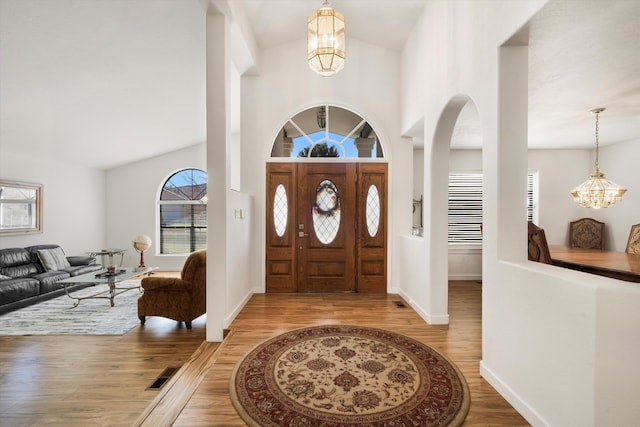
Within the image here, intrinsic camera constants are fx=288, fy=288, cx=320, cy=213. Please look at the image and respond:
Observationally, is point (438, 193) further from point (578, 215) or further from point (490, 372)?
point (578, 215)

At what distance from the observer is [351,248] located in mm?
4883

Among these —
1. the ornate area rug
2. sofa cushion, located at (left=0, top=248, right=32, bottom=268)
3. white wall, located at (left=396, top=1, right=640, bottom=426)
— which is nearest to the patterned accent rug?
sofa cushion, located at (left=0, top=248, right=32, bottom=268)

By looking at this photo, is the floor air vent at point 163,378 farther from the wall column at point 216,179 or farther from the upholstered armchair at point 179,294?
the upholstered armchair at point 179,294

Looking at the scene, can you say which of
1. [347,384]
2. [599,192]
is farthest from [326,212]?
[599,192]

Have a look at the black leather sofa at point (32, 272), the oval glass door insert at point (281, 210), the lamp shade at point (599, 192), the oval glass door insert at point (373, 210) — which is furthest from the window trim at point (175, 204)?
the lamp shade at point (599, 192)

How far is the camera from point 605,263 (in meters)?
3.09

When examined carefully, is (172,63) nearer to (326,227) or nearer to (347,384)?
(326,227)

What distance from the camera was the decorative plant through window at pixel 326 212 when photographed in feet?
16.1

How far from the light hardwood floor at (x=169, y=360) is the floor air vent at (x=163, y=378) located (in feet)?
0.18

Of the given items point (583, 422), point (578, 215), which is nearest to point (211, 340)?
point (583, 422)

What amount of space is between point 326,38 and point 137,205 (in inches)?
267

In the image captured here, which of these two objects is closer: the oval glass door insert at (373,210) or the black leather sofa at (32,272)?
the black leather sofa at (32,272)

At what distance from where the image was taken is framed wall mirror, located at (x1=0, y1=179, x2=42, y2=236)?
5.19m

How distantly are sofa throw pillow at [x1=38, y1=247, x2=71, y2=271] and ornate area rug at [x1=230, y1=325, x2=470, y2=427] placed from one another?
5107mm
